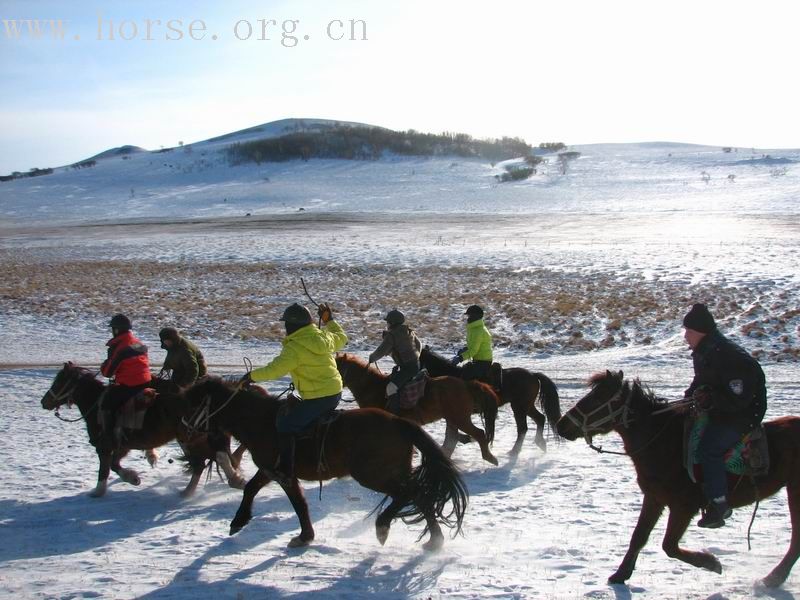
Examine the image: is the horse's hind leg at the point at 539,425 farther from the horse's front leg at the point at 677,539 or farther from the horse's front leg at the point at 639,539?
the horse's front leg at the point at 677,539

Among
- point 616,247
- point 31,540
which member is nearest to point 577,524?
point 31,540

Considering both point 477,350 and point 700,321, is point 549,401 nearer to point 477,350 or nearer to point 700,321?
point 477,350

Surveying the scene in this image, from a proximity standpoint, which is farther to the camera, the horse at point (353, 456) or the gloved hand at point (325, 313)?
the gloved hand at point (325, 313)

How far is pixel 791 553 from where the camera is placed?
601 centimetres

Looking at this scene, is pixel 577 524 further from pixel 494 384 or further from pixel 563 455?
pixel 494 384

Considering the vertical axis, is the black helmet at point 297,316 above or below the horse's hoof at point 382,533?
above

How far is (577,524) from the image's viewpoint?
740cm

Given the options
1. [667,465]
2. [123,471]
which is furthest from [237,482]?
[667,465]

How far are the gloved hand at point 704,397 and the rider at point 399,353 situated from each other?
4.38m

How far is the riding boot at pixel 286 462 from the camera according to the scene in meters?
6.99

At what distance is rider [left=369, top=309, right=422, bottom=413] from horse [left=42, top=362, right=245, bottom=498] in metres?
2.32

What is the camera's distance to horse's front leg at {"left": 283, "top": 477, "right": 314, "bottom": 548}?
22.7ft

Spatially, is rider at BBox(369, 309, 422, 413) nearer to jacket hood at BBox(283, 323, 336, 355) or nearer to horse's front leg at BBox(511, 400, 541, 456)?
horse's front leg at BBox(511, 400, 541, 456)

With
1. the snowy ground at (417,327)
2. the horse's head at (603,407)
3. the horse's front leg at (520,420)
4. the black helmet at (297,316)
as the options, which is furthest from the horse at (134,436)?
the horse's head at (603,407)
